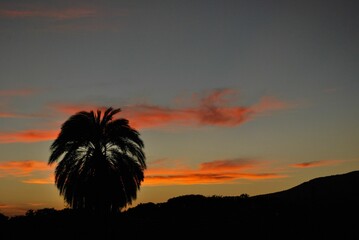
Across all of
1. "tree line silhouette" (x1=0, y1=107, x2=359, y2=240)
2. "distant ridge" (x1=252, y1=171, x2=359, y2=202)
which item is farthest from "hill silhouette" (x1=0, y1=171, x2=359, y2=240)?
"distant ridge" (x1=252, y1=171, x2=359, y2=202)

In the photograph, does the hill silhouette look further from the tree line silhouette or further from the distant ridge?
the distant ridge

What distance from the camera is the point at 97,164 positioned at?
85.5 feet

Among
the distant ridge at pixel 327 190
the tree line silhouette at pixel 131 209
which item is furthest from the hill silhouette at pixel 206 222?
the distant ridge at pixel 327 190

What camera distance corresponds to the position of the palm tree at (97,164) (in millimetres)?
26047

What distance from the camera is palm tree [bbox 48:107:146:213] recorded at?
85.5 ft

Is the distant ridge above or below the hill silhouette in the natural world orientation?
above

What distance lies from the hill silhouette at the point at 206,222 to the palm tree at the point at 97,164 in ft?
7.31

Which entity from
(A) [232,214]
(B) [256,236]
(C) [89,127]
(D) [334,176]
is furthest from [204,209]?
(D) [334,176]

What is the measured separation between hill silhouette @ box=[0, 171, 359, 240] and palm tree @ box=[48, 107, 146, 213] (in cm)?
223

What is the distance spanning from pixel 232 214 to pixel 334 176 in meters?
18.5

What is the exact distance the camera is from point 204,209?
73.3ft

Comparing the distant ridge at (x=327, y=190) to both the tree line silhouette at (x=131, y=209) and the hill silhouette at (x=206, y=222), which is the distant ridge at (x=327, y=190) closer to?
the tree line silhouette at (x=131, y=209)

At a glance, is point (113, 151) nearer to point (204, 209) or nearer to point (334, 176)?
point (204, 209)

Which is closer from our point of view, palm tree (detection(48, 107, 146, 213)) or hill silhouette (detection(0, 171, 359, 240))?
hill silhouette (detection(0, 171, 359, 240))
